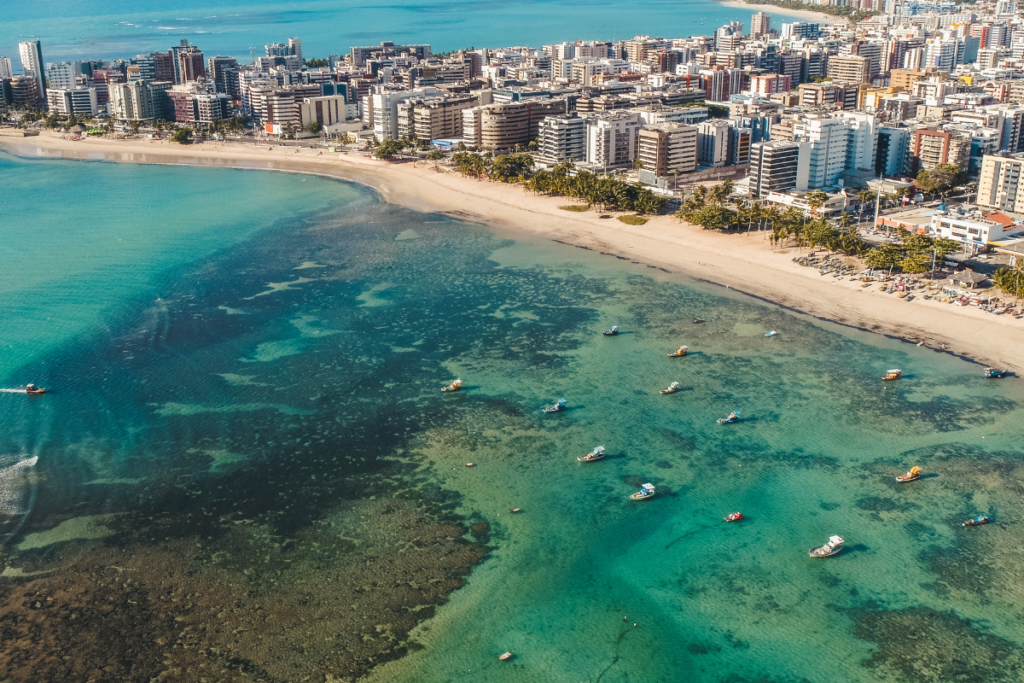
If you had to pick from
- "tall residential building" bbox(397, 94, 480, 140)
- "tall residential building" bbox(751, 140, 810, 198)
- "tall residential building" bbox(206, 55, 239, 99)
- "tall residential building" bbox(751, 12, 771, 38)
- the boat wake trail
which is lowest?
the boat wake trail

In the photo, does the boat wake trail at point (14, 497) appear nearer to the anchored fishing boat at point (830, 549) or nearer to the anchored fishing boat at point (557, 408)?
the anchored fishing boat at point (557, 408)

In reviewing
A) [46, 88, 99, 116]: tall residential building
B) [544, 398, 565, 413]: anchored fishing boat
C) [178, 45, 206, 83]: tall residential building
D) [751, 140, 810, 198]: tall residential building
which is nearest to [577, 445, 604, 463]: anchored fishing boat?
[544, 398, 565, 413]: anchored fishing boat

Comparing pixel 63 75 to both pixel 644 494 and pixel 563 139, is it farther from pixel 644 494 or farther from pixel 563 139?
pixel 644 494

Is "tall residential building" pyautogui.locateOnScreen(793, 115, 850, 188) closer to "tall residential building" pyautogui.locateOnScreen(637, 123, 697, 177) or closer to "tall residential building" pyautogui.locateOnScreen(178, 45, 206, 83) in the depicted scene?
"tall residential building" pyautogui.locateOnScreen(637, 123, 697, 177)

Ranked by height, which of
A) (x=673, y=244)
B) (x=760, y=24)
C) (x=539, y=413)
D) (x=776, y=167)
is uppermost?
(x=760, y=24)

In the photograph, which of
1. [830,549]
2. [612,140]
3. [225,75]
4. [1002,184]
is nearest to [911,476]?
[830,549]

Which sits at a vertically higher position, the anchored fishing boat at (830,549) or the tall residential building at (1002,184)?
the tall residential building at (1002,184)

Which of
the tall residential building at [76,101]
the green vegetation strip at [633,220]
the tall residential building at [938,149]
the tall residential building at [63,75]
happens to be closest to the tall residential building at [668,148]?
the green vegetation strip at [633,220]
